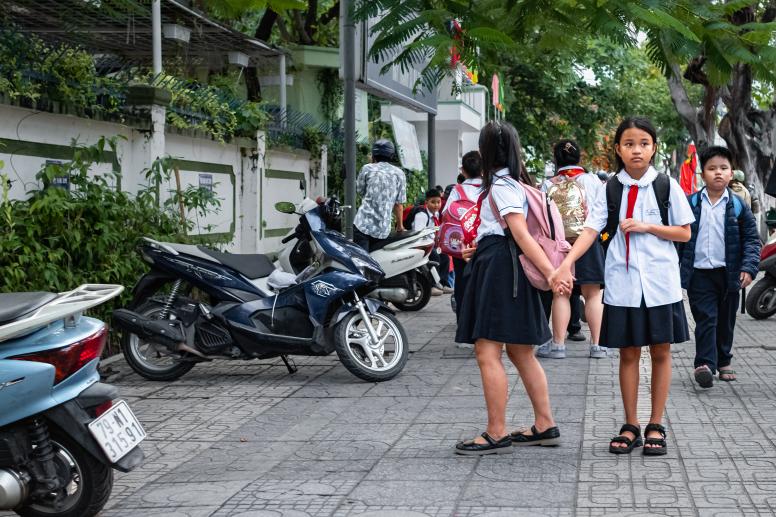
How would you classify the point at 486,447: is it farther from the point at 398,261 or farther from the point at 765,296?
the point at 765,296

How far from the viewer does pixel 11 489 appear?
4.51m

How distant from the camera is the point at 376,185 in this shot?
12.0 m

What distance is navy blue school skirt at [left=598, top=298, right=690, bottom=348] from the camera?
583 cm

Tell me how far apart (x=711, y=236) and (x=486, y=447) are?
284 centimetres

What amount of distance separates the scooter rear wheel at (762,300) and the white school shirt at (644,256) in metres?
7.37

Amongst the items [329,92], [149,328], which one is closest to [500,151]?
[149,328]

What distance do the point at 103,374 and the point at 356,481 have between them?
3.60 m

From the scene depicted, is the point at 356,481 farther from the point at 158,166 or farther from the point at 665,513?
the point at 158,166

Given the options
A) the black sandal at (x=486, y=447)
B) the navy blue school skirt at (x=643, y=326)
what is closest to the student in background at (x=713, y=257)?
the navy blue school skirt at (x=643, y=326)

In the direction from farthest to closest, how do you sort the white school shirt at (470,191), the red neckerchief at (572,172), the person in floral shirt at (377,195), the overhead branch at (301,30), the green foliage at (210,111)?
the overhead branch at (301,30) < the person in floral shirt at (377,195) < the green foliage at (210,111) < the white school shirt at (470,191) < the red neckerchief at (572,172)

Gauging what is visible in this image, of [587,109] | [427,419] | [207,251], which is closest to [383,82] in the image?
[207,251]

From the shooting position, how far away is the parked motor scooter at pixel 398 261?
29.5 feet

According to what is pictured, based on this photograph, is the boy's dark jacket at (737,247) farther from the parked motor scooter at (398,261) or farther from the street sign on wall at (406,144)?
the street sign on wall at (406,144)

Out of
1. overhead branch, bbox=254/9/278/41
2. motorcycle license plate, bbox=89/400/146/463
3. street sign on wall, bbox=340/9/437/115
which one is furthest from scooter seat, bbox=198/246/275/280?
overhead branch, bbox=254/9/278/41
